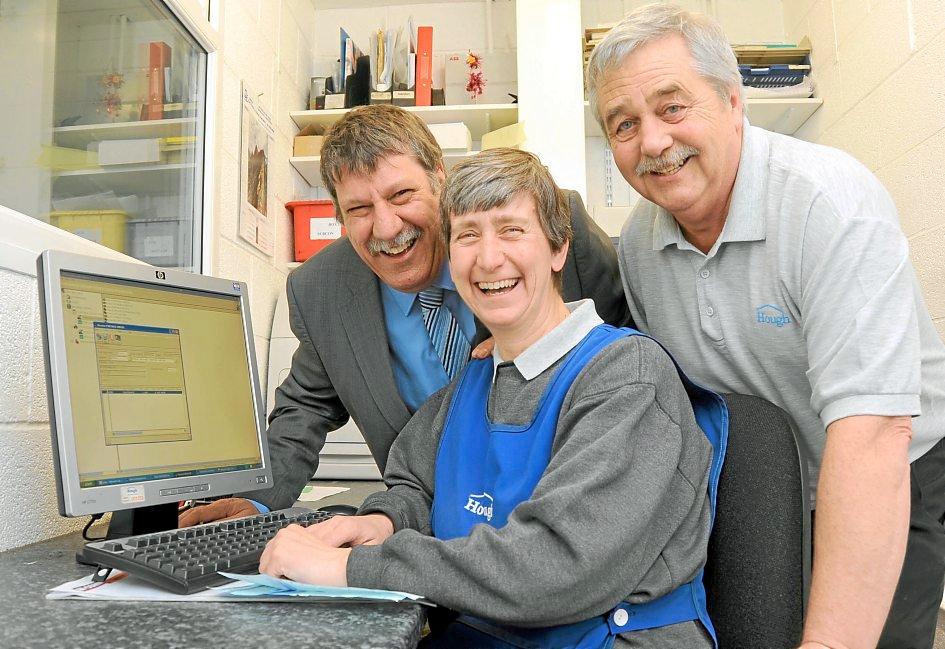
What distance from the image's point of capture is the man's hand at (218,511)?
1252 mm

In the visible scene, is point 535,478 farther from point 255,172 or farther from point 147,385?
point 255,172

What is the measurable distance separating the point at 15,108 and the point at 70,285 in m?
0.54

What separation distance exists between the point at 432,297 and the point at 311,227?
1.46m

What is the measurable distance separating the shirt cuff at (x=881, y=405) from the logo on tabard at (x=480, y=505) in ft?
1.61

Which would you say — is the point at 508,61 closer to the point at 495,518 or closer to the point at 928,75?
the point at 928,75

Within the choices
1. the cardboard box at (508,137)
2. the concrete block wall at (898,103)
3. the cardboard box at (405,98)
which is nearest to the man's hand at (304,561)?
the concrete block wall at (898,103)

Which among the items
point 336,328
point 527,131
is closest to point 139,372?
→ point 336,328

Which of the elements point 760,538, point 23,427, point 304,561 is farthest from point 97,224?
point 760,538

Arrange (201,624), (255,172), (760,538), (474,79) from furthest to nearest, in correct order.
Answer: (474,79)
(255,172)
(760,538)
(201,624)

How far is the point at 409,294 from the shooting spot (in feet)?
5.05

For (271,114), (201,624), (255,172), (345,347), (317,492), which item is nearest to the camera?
(201,624)

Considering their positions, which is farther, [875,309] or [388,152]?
[388,152]

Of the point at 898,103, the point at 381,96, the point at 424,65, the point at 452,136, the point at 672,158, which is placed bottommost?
the point at 672,158

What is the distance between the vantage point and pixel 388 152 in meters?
1.38
